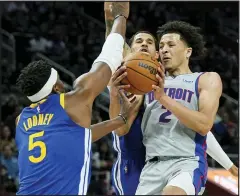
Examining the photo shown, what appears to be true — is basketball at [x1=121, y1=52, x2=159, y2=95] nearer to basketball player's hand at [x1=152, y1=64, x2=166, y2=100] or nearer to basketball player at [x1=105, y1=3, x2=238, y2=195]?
basketball player's hand at [x1=152, y1=64, x2=166, y2=100]

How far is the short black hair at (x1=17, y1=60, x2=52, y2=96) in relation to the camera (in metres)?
3.78

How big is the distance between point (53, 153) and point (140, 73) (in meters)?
1.06

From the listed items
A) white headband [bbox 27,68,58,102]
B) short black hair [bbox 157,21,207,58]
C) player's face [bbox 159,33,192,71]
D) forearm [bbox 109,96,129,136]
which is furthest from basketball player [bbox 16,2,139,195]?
short black hair [bbox 157,21,207,58]

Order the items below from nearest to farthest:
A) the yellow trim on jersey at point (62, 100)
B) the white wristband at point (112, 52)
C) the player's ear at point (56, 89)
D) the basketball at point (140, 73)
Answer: the yellow trim on jersey at point (62, 100)
the player's ear at point (56, 89)
the white wristband at point (112, 52)
the basketball at point (140, 73)

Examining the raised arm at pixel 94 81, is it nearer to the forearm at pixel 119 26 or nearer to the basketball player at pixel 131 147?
the forearm at pixel 119 26

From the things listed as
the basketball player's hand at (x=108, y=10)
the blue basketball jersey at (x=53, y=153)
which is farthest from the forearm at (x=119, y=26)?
the blue basketball jersey at (x=53, y=153)

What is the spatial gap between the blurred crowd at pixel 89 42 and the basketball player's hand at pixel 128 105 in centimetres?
440

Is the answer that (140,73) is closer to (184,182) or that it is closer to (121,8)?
(121,8)

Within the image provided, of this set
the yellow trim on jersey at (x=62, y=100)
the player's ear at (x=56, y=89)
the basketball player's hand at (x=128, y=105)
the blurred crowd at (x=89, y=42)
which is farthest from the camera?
the blurred crowd at (x=89, y=42)

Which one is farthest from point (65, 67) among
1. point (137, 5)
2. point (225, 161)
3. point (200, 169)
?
point (200, 169)

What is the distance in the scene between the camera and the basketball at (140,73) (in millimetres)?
4273

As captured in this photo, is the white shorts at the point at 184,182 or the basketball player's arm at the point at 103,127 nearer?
the white shorts at the point at 184,182

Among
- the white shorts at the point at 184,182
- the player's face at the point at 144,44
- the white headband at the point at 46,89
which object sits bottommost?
the white shorts at the point at 184,182

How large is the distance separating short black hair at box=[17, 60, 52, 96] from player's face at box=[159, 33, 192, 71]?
4.20ft
